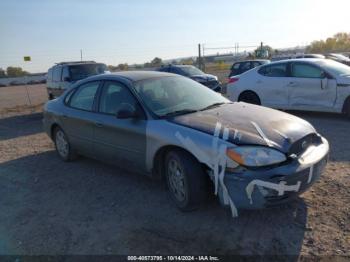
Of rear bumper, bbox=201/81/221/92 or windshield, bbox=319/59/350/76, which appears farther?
rear bumper, bbox=201/81/221/92

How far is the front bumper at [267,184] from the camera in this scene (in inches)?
137

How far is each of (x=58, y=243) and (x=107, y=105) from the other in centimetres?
217

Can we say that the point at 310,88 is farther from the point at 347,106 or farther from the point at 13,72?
the point at 13,72

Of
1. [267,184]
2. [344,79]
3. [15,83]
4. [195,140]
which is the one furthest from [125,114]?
[15,83]

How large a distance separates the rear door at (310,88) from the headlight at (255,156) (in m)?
5.46

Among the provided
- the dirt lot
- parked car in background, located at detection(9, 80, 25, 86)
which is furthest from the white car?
parked car in background, located at detection(9, 80, 25, 86)

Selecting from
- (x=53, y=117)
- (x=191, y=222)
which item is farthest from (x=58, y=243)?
(x=53, y=117)

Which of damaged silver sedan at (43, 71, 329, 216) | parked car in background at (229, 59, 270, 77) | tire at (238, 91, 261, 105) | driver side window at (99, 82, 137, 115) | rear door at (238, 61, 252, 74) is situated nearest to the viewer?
damaged silver sedan at (43, 71, 329, 216)

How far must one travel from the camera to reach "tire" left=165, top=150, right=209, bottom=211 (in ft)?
12.8

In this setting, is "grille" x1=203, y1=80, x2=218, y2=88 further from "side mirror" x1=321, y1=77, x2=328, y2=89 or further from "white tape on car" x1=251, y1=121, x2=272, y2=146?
"white tape on car" x1=251, y1=121, x2=272, y2=146

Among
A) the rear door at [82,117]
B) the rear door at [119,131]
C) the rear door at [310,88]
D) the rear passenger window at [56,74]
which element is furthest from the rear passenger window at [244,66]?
the rear door at [119,131]

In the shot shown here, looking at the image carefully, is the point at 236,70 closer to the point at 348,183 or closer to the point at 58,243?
the point at 348,183

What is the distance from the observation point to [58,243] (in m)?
3.73

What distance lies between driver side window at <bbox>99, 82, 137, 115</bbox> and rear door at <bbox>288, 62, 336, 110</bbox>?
5.37 metres
